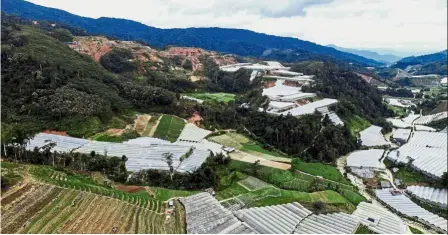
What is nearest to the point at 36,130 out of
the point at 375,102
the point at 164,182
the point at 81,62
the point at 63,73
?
the point at 63,73

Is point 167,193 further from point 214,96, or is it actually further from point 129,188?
point 214,96

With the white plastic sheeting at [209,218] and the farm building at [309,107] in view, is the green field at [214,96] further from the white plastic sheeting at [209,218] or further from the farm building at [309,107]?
the white plastic sheeting at [209,218]

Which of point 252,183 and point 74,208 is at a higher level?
point 74,208

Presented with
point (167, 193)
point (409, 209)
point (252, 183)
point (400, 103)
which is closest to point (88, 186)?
point (167, 193)

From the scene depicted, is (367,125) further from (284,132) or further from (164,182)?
(164,182)

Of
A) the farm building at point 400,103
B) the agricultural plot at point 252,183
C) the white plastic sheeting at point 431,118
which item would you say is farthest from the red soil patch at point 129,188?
the farm building at point 400,103

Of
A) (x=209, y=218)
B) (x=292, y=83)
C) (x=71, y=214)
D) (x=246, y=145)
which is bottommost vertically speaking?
(x=209, y=218)

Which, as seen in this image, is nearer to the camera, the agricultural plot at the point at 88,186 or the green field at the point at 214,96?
the agricultural plot at the point at 88,186
